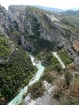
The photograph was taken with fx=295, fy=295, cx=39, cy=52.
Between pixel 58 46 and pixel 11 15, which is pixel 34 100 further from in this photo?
pixel 11 15

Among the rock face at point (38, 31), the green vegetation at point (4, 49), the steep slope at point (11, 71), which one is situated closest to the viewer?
the steep slope at point (11, 71)

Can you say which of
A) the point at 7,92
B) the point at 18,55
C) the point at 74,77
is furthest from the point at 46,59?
the point at 74,77

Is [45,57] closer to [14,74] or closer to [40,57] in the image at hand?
[40,57]

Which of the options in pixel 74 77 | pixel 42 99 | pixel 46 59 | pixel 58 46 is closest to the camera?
pixel 42 99

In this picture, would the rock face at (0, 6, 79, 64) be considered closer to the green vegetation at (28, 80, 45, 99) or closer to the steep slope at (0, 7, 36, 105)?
the steep slope at (0, 7, 36, 105)

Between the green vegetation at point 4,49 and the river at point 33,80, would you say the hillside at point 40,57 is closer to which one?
the green vegetation at point 4,49

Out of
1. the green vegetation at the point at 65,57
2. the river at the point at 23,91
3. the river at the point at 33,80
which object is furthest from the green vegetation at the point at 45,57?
the green vegetation at the point at 65,57

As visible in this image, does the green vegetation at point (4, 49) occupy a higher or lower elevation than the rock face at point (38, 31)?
higher

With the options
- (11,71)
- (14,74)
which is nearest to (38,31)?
(11,71)
